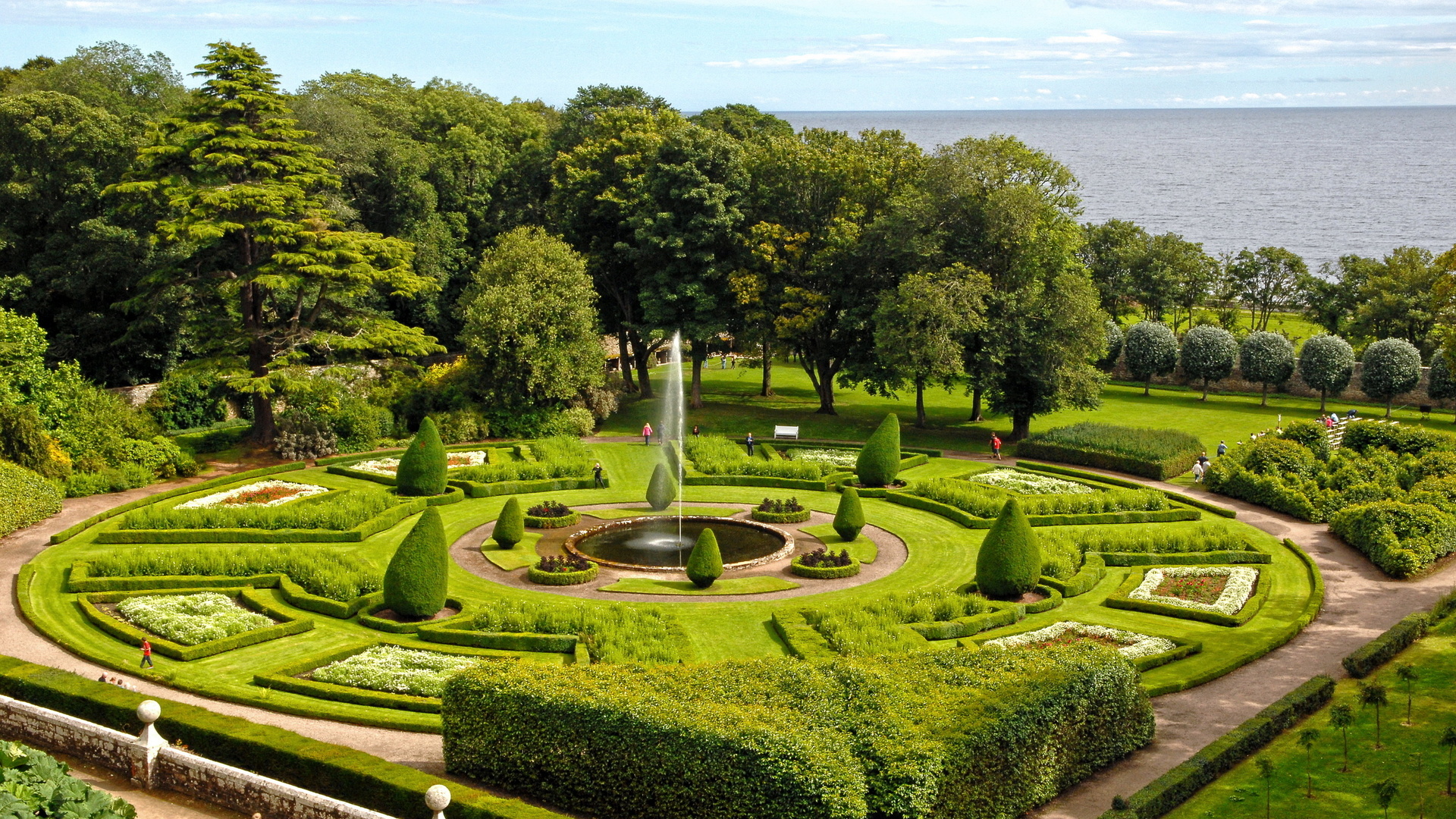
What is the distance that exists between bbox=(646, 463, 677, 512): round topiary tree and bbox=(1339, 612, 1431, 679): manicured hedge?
22.2m

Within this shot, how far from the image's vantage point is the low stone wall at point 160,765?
2014cm

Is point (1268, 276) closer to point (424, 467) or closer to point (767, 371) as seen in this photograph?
point (767, 371)

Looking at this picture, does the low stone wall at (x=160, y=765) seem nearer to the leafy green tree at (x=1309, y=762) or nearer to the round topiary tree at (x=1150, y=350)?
the leafy green tree at (x=1309, y=762)

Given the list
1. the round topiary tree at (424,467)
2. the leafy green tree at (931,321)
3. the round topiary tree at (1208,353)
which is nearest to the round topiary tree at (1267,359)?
the round topiary tree at (1208,353)

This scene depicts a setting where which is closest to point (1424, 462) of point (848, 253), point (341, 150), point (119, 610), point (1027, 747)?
point (848, 253)

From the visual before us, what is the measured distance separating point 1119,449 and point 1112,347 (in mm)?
26459

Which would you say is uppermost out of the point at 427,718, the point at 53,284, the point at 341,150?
the point at 341,150

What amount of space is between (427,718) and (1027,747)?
12.5 m

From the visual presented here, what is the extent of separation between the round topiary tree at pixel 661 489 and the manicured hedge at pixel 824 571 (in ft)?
24.7

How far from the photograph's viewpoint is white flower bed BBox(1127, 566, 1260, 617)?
109 feet

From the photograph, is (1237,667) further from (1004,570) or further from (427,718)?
(427,718)

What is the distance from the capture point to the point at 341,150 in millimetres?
69000

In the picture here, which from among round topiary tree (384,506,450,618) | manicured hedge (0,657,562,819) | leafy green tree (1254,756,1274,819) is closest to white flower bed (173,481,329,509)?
round topiary tree (384,506,450,618)

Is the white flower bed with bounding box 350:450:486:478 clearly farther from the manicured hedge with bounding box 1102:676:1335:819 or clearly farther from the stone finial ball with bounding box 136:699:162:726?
the manicured hedge with bounding box 1102:676:1335:819
